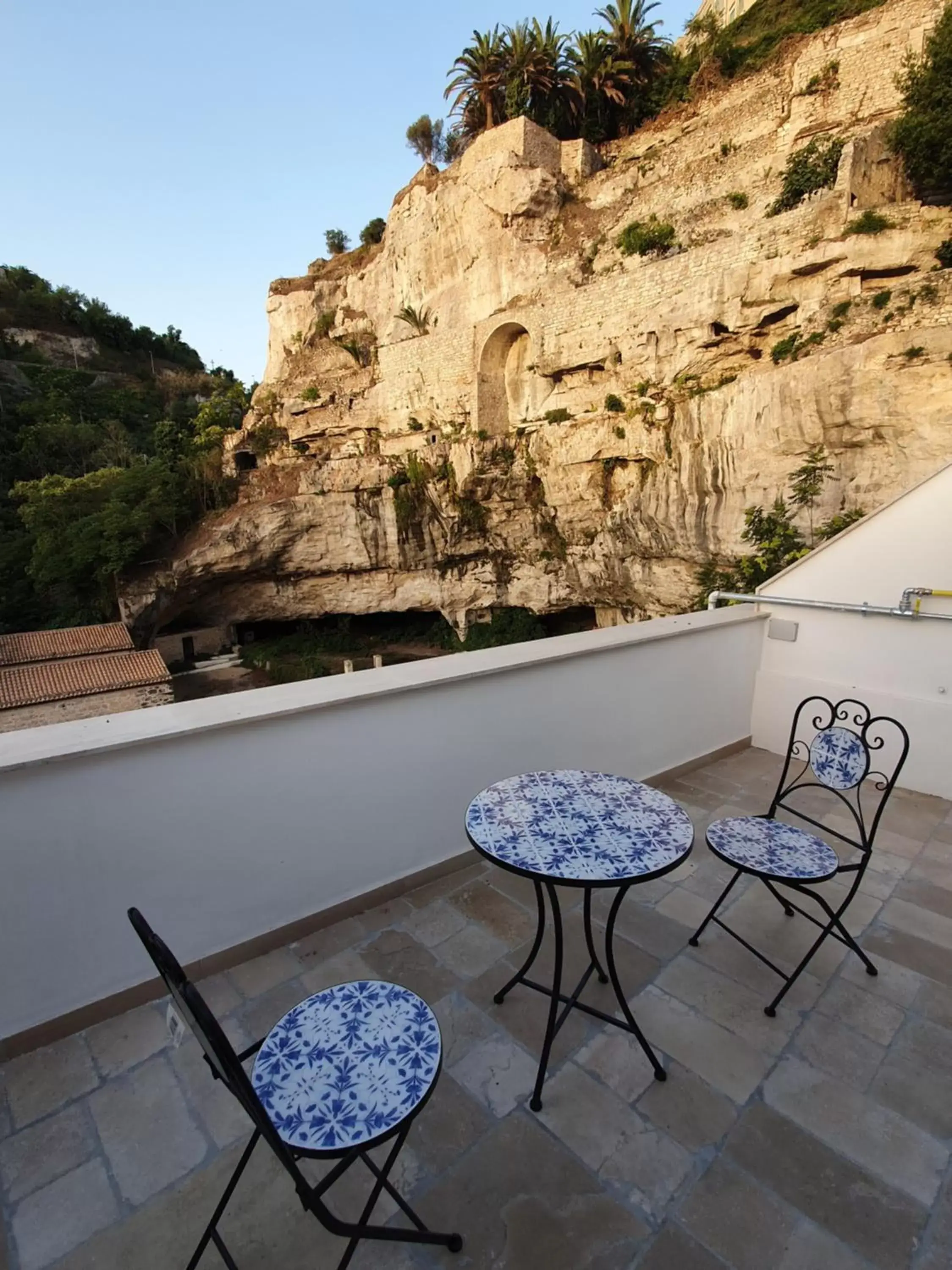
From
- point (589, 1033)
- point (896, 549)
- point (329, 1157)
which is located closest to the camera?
point (329, 1157)

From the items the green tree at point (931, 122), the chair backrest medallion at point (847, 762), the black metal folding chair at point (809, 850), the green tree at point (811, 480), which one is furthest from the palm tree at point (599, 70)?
the black metal folding chair at point (809, 850)

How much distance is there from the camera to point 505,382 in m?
13.9

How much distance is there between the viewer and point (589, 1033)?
1.51 m

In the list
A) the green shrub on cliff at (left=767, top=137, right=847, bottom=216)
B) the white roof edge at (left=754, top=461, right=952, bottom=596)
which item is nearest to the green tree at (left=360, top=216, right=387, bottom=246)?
the green shrub on cliff at (left=767, top=137, right=847, bottom=216)

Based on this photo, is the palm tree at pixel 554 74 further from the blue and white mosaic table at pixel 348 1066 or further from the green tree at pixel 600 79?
the blue and white mosaic table at pixel 348 1066

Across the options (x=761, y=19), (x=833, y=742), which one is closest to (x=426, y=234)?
(x=761, y=19)

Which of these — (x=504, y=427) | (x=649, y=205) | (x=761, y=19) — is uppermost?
(x=761, y=19)

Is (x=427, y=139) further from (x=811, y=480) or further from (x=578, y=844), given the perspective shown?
(x=578, y=844)

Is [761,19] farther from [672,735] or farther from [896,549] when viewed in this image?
[672,735]

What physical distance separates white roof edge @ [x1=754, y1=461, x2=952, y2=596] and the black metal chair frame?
8.64ft

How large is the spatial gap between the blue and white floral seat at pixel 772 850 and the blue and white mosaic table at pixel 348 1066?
1106 mm

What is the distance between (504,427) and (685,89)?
33.1ft

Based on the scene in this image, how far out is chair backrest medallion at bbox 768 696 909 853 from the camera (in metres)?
1.99

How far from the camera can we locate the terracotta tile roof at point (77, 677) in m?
10.3
